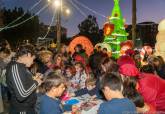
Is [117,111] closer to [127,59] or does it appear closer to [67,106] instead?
[67,106]

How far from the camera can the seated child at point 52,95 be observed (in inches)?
190

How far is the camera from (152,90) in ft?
16.9

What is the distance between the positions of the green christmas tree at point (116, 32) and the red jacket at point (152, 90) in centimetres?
2711

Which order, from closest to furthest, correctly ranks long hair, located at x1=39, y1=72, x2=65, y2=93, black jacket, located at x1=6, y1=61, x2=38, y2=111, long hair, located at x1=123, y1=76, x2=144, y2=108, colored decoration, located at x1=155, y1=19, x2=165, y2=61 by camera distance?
long hair, located at x1=123, y1=76, x2=144, y2=108
long hair, located at x1=39, y1=72, x2=65, y2=93
black jacket, located at x1=6, y1=61, x2=38, y2=111
colored decoration, located at x1=155, y1=19, x2=165, y2=61

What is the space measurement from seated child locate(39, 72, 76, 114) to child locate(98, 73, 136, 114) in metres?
0.86

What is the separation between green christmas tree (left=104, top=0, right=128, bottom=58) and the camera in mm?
34719

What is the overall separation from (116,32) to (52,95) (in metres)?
31.5

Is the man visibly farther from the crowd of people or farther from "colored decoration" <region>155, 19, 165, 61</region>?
"colored decoration" <region>155, 19, 165, 61</region>

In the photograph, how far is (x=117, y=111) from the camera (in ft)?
13.4

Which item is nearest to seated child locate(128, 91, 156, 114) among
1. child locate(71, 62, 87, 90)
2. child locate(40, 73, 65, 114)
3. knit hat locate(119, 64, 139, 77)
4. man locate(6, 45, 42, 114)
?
knit hat locate(119, 64, 139, 77)

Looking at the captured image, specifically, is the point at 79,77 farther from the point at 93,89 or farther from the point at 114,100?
the point at 114,100

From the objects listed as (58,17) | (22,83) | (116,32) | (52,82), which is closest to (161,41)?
(58,17)

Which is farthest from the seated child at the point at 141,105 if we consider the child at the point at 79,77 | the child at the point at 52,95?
the child at the point at 79,77

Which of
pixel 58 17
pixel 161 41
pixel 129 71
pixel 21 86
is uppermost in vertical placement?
pixel 58 17
